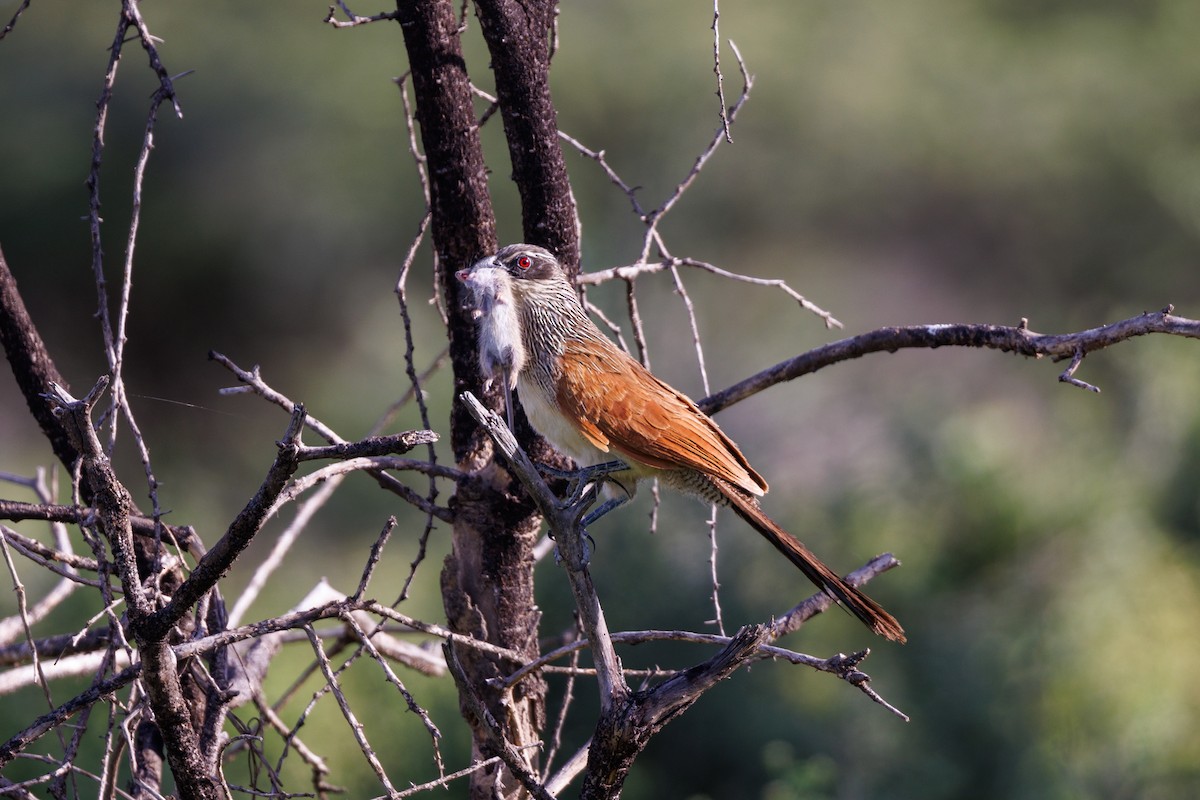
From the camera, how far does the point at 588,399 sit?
4.75 feet

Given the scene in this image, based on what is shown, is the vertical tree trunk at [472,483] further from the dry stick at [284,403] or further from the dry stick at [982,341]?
the dry stick at [982,341]

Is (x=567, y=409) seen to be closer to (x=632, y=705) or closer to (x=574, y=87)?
(x=632, y=705)

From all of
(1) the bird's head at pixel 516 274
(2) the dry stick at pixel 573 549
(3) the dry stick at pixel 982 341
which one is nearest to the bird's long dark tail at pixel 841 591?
(3) the dry stick at pixel 982 341

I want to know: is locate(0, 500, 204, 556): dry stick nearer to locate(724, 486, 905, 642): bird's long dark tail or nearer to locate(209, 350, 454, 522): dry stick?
locate(209, 350, 454, 522): dry stick

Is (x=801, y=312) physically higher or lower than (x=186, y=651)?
higher

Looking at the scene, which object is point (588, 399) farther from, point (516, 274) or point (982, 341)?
point (982, 341)

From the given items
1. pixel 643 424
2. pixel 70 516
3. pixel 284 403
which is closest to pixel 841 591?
pixel 643 424

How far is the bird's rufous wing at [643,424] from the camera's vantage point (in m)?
1.44

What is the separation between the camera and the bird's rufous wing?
56.8 inches

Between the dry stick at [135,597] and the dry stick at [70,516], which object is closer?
the dry stick at [135,597]

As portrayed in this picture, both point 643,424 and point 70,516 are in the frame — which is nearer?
point 70,516

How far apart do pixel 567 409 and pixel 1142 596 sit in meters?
2.24

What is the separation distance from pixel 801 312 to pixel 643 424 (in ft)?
15.5

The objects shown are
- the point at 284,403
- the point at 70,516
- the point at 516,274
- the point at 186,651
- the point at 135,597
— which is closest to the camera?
the point at 135,597
